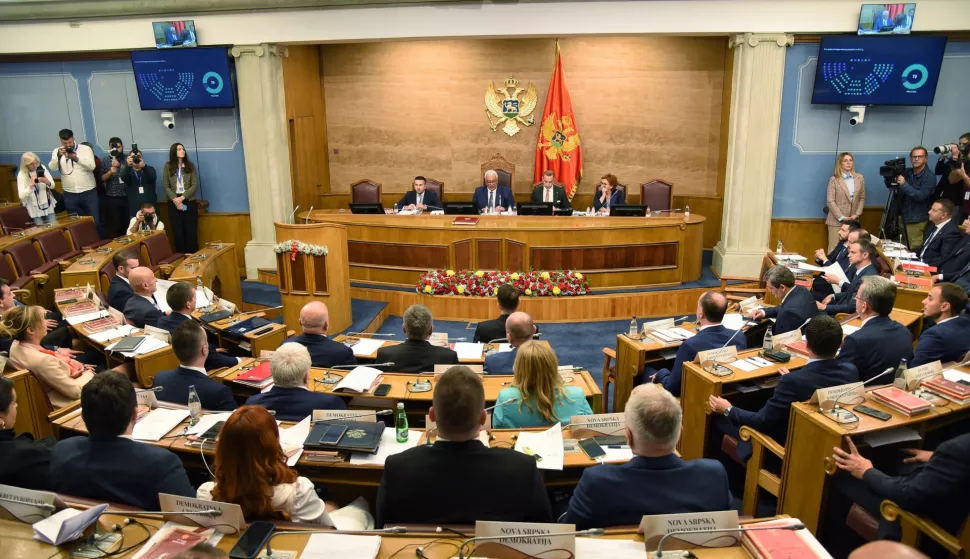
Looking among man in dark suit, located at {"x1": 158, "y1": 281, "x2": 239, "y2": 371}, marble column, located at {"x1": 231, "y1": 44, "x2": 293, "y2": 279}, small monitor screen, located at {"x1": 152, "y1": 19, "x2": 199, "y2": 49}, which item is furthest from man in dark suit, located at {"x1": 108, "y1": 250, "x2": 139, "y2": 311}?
small monitor screen, located at {"x1": 152, "y1": 19, "x2": 199, "y2": 49}

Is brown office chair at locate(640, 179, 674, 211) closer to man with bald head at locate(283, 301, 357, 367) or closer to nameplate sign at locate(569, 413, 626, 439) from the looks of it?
man with bald head at locate(283, 301, 357, 367)

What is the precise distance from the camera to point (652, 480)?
2.48 m

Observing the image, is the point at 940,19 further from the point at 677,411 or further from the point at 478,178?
the point at 677,411

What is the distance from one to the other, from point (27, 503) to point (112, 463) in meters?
0.31

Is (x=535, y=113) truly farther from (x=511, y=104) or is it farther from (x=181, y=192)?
(x=181, y=192)

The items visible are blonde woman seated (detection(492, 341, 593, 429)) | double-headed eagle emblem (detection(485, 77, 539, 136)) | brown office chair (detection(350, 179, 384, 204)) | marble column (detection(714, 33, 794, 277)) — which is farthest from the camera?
double-headed eagle emblem (detection(485, 77, 539, 136))

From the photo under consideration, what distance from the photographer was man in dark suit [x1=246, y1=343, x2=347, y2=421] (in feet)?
11.6

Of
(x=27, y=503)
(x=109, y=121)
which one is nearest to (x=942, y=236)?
(x=27, y=503)

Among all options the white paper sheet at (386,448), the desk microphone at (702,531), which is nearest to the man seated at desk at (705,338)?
the white paper sheet at (386,448)

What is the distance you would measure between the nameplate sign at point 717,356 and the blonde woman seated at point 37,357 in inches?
158

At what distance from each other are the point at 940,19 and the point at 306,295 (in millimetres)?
8268

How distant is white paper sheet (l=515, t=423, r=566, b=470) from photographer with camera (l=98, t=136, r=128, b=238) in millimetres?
8321

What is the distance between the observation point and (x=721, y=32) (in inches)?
335

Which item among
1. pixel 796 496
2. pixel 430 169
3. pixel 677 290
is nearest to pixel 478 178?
pixel 430 169
